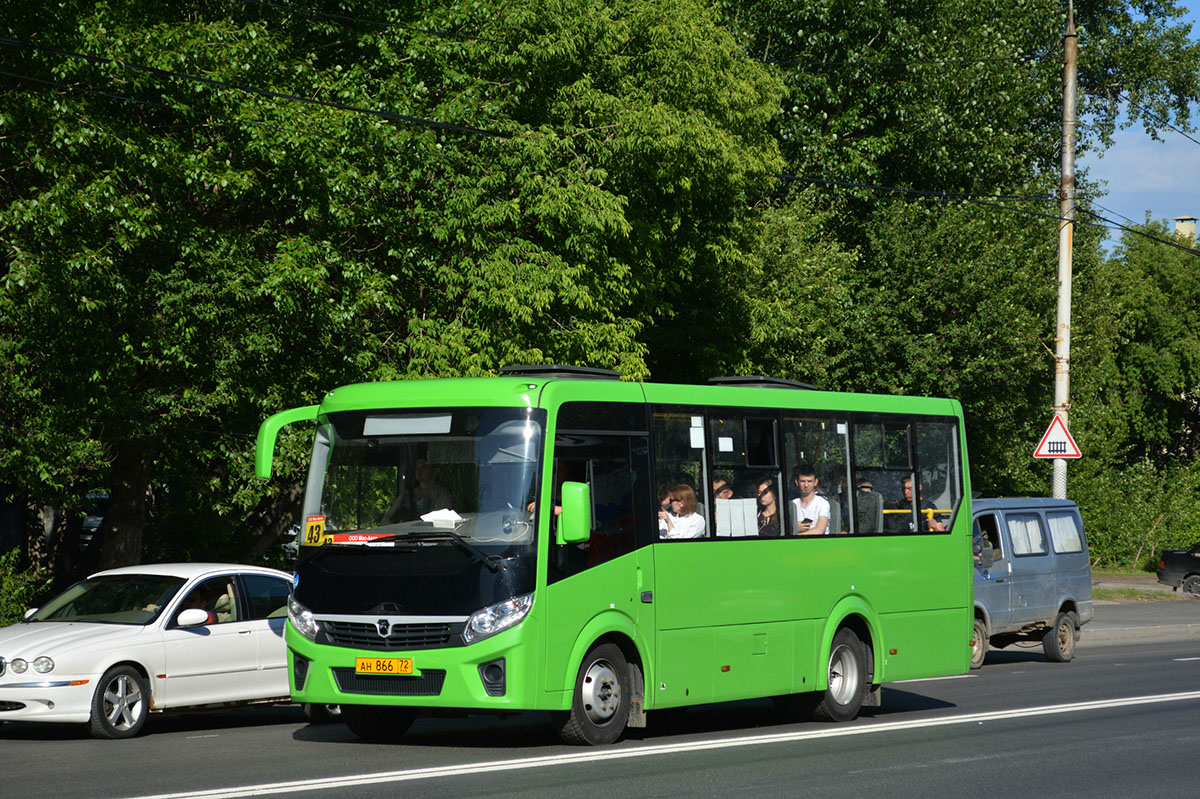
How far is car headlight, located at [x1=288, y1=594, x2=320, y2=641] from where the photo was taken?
11.6 metres

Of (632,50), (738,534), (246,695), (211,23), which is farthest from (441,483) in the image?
(632,50)

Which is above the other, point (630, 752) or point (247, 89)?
point (247, 89)

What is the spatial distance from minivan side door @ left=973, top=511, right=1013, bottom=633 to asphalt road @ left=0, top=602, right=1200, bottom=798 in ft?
13.6

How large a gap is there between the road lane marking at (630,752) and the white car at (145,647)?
390 cm

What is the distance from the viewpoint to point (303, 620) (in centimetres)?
1170

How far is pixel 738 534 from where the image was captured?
515 inches

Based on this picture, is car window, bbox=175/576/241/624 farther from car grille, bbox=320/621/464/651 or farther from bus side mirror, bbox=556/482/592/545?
bus side mirror, bbox=556/482/592/545

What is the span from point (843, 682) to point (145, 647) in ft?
20.6

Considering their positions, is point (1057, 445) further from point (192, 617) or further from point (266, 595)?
point (192, 617)

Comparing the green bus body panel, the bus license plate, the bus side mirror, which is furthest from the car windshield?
the bus side mirror

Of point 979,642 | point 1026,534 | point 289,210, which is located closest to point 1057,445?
point 1026,534

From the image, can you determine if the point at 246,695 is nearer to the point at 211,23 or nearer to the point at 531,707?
the point at 531,707

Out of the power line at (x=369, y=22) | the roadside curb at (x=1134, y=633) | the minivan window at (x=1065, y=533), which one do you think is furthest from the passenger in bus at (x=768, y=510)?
the roadside curb at (x=1134, y=633)

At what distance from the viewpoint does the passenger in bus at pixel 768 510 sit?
13.4 metres
